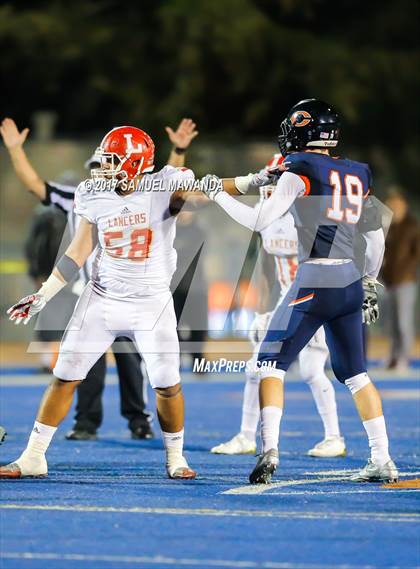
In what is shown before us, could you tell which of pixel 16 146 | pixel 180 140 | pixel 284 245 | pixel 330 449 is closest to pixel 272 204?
pixel 180 140

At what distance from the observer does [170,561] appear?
5.86 meters

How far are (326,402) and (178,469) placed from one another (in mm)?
1802

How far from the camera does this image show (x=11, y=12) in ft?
84.1

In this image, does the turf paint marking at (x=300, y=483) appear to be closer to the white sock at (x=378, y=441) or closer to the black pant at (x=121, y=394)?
the white sock at (x=378, y=441)

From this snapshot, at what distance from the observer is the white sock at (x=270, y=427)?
777cm

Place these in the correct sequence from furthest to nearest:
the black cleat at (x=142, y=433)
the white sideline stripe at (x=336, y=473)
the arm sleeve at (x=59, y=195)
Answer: the black cleat at (x=142, y=433) < the arm sleeve at (x=59, y=195) < the white sideline stripe at (x=336, y=473)

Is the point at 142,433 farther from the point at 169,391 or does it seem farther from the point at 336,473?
the point at 169,391

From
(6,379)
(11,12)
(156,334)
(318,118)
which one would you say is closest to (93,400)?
(156,334)

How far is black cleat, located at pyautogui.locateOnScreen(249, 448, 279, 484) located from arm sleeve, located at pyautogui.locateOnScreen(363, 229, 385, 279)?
118cm

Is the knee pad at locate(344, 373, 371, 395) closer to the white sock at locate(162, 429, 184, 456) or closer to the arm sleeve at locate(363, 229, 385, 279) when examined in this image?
the arm sleeve at locate(363, 229, 385, 279)

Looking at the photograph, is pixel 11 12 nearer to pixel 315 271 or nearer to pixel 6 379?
pixel 6 379

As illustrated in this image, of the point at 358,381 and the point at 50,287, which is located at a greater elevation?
the point at 50,287

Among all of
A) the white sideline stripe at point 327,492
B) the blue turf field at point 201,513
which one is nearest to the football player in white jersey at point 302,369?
the blue turf field at point 201,513

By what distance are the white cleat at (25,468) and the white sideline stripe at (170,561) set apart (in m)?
1.96
